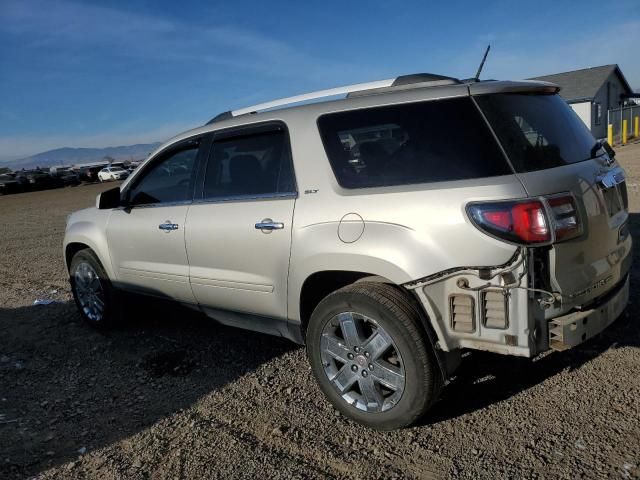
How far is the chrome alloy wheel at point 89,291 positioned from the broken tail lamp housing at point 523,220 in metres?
3.85

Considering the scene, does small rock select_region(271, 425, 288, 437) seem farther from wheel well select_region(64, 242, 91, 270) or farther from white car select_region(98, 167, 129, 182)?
white car select_region(98, 167, 129, 182)

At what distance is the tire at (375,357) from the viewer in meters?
2.94

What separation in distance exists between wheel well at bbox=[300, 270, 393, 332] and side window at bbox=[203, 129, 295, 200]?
1.91ft

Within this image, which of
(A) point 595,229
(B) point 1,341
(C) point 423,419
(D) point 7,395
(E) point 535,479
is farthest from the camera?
(B) point 1,341

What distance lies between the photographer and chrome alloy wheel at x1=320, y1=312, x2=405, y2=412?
3.08 meters

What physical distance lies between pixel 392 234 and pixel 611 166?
5.06 feet

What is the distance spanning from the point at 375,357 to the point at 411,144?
3.94 feet

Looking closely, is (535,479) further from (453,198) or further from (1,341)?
(1,341)

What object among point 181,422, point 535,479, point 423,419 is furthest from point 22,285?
point 535,479

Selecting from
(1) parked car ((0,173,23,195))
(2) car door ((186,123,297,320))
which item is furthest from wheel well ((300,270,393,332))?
(1) parked car ((0,173,23,195))

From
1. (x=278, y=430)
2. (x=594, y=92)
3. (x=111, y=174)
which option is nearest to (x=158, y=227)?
(x=278, y=430)

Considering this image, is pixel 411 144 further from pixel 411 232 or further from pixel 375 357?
pixel 375 357

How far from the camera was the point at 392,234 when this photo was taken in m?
2.96

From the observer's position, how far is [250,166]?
389 cm
